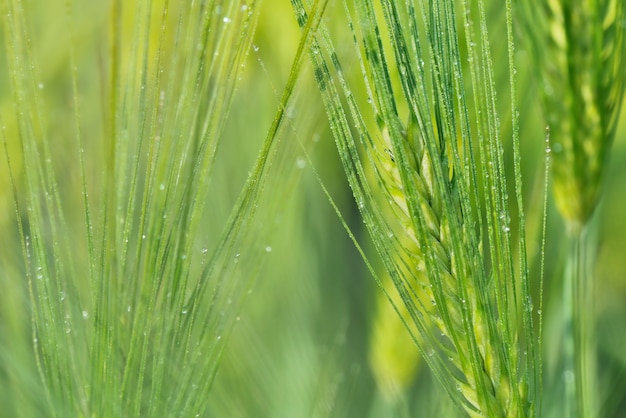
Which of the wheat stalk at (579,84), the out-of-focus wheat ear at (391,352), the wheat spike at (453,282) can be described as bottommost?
the out-of-focus wheat ear at (391,352)

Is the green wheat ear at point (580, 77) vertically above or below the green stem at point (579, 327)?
above

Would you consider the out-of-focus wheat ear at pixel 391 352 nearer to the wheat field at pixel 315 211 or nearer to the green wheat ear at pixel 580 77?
the wheat field at pixel 315 211

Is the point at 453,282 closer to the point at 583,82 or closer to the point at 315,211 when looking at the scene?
the point at 583,82

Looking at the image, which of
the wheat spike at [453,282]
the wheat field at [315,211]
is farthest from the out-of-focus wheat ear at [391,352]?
the wheat spike at [453,282]

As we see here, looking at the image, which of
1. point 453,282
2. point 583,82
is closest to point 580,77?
point 583,82

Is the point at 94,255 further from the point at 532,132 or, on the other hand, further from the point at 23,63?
the point at 532,132

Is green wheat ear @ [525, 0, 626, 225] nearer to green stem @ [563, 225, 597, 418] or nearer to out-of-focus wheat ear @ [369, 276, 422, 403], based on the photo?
green stem @ [563, 225, 597, 418]

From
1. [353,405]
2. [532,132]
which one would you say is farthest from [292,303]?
[532,132]
